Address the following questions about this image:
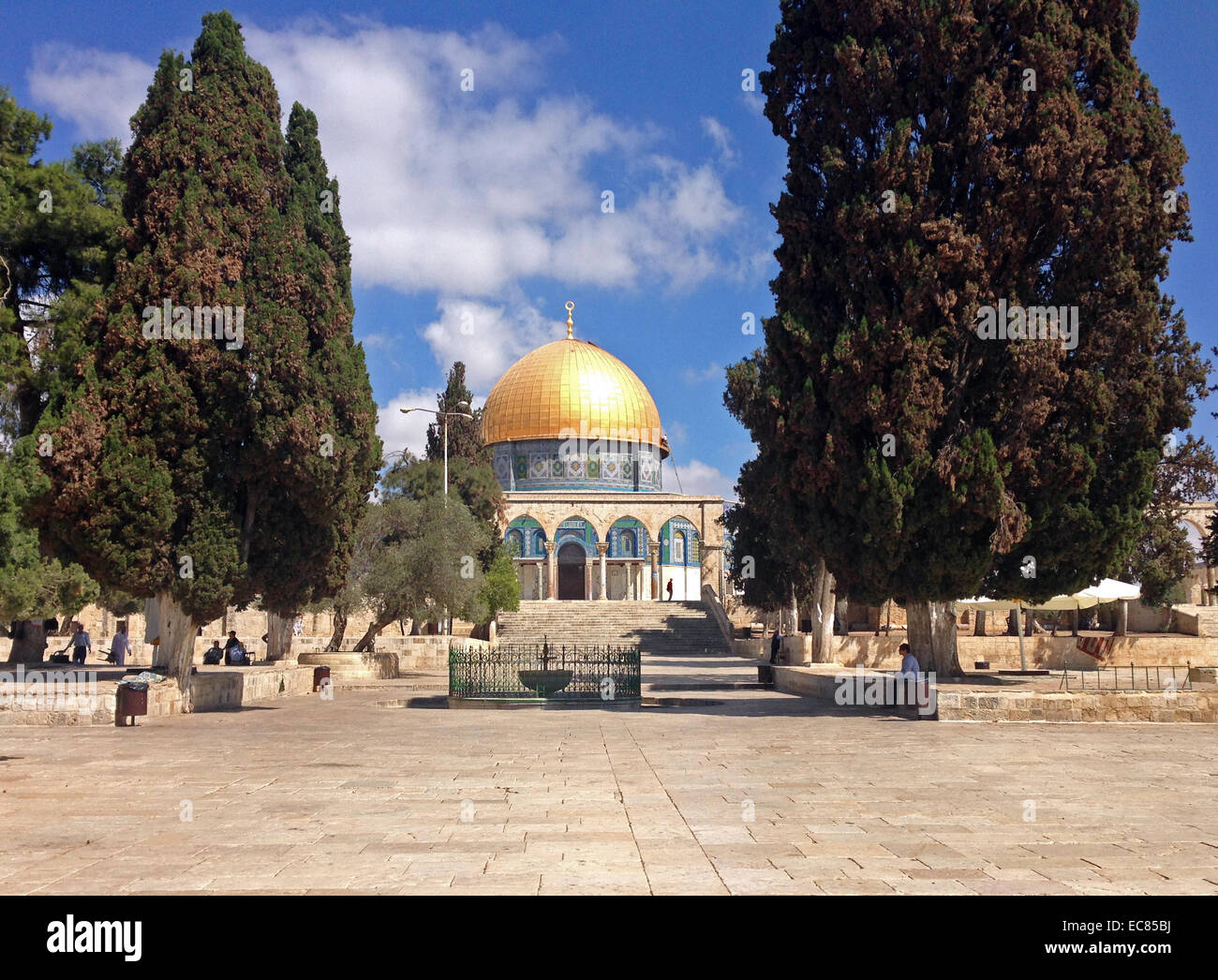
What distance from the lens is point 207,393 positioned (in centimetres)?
1355

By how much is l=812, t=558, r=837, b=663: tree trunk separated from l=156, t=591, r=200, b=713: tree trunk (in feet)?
43.3

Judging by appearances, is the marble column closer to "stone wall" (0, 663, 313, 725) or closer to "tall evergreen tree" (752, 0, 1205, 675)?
"stone wall" (0, 663, 313, 725)

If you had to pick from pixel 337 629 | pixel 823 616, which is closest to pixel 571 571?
pixel 337 629

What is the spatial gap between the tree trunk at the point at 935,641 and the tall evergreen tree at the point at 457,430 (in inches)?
795

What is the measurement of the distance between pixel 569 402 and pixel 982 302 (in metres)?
39.7

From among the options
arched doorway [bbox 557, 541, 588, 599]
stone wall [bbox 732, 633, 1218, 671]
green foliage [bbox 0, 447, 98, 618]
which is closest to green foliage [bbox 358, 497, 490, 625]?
stone wall [bbox 732, 633, 1218, 671]

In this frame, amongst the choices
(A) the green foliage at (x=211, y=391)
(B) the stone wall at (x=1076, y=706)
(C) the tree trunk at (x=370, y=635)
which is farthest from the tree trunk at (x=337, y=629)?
(B) the stone wall at (x=1076, y=706)

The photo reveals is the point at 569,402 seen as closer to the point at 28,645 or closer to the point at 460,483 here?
the point at 460,483

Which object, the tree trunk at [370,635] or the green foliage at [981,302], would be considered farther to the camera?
the tree trunk at [370,635]

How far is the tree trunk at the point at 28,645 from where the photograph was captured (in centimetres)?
1950

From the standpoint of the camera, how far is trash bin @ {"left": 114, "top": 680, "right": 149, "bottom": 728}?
12.2 m

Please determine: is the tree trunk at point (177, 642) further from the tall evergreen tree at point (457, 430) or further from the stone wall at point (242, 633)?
the tall evergreen tree at point (457, 430)

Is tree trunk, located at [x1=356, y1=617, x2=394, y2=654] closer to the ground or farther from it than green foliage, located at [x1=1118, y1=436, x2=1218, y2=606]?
closer to the ground
